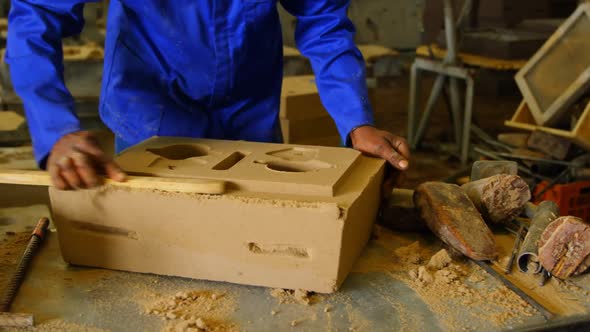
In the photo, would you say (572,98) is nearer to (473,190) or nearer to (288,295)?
(473,190)

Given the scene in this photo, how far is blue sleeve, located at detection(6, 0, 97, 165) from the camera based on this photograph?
1.53 meters

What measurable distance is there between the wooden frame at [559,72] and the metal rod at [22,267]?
289cm

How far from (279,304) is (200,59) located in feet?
2.83

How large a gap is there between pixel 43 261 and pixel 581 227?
49.9 inches

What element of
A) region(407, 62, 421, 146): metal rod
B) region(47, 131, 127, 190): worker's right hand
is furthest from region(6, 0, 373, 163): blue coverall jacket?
region(407, 62, 421, 146): metal rod

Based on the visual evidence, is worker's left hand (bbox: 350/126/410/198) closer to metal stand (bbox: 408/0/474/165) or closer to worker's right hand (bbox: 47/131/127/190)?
worker's right hand (bbox: 47/131/127/190)

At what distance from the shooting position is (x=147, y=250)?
139cm

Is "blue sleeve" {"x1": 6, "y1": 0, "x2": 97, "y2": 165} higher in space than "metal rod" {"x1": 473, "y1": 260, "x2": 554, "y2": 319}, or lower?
higher

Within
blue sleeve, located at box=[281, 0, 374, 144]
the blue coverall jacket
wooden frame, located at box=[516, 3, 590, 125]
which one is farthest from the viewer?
wooden frame, located at box=[516, 3, 590, 125]

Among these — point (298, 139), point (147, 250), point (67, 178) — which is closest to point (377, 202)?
point (147, 250)

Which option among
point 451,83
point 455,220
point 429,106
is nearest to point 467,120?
point 451,83

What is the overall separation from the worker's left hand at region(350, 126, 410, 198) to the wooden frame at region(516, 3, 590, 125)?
84.0 inches

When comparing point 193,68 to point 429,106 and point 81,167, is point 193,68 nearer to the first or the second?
point 81,167

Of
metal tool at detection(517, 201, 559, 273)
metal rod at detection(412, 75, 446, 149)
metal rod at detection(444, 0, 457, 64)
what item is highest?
metal tool at detection(517, 201, 559, 273)
